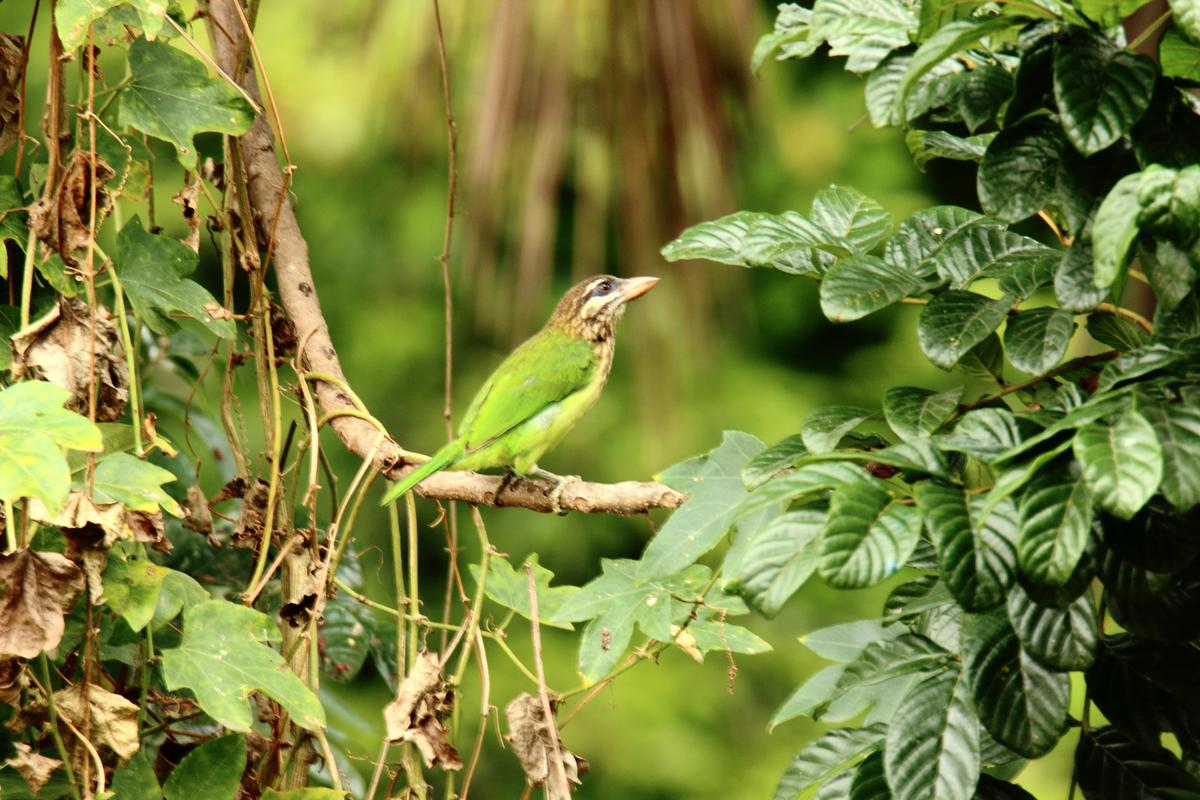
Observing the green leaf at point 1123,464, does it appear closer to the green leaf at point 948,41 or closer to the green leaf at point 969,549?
the green leaf at point 969,549

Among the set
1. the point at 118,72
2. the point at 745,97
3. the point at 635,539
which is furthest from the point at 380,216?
the point at 745,97

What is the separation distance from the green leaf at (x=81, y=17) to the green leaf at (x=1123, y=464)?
1435 mm

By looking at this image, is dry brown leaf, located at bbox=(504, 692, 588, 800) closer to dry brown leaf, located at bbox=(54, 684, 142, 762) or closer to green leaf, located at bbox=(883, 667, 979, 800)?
dry brown leaf, located at bbox=(54, 684, 142, 762)

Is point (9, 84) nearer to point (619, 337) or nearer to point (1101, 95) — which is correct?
point (1101, 95)

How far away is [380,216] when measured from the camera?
5.33 meters

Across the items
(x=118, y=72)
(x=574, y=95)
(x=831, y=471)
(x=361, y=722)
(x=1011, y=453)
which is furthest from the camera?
(x=118, y=72)

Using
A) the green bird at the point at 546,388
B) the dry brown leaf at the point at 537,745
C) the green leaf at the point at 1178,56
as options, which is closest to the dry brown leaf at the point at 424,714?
the dry brown leaf at the point at 537,745

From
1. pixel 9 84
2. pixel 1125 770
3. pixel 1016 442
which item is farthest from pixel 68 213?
pixel 1125 770

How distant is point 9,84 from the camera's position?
204 centimetres

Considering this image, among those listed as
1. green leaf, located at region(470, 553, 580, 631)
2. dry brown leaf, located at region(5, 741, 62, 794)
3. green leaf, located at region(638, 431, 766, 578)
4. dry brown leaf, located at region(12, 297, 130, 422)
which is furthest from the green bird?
dry brown leaf, located at region(5, 741, 62, 794)

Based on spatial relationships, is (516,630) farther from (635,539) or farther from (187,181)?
(187,181)

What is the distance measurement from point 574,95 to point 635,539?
2.22 meters

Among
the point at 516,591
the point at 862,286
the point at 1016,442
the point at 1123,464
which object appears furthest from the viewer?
the point at 516,591

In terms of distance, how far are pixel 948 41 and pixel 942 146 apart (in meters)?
0.46
